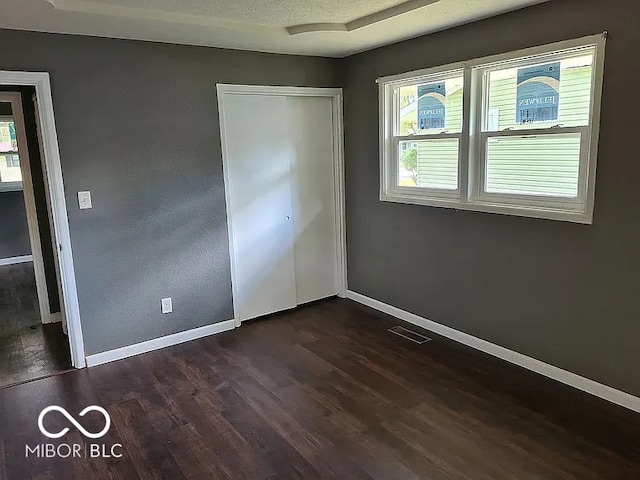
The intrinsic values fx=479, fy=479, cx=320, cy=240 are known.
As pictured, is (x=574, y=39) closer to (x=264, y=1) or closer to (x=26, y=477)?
(x=264, y=1)

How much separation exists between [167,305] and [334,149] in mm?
2139

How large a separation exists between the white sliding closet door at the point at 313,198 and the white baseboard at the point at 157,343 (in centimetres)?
90

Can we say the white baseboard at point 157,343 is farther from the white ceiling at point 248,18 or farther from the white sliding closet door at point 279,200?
the white ceiling at point 248,18

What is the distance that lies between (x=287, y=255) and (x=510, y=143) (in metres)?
2.22

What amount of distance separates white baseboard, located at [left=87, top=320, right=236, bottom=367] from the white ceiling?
90.3 inches

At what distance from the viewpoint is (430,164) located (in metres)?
3.95

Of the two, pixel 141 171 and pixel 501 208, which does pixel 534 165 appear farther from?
pixel 141 171

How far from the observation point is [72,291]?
3.45m

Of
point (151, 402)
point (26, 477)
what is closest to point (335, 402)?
point (151, 402)

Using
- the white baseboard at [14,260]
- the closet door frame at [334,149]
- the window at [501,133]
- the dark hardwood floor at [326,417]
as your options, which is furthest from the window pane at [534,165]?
the white baseboard at [14,260]

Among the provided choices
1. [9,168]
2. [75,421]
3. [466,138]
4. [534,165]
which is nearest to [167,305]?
[75,421]

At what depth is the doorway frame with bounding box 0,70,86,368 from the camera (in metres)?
3.15

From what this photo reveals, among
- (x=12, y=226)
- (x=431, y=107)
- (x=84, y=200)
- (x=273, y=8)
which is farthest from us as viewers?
(x=12, y=226)

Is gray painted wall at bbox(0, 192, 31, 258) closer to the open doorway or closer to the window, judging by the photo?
the open doorway
